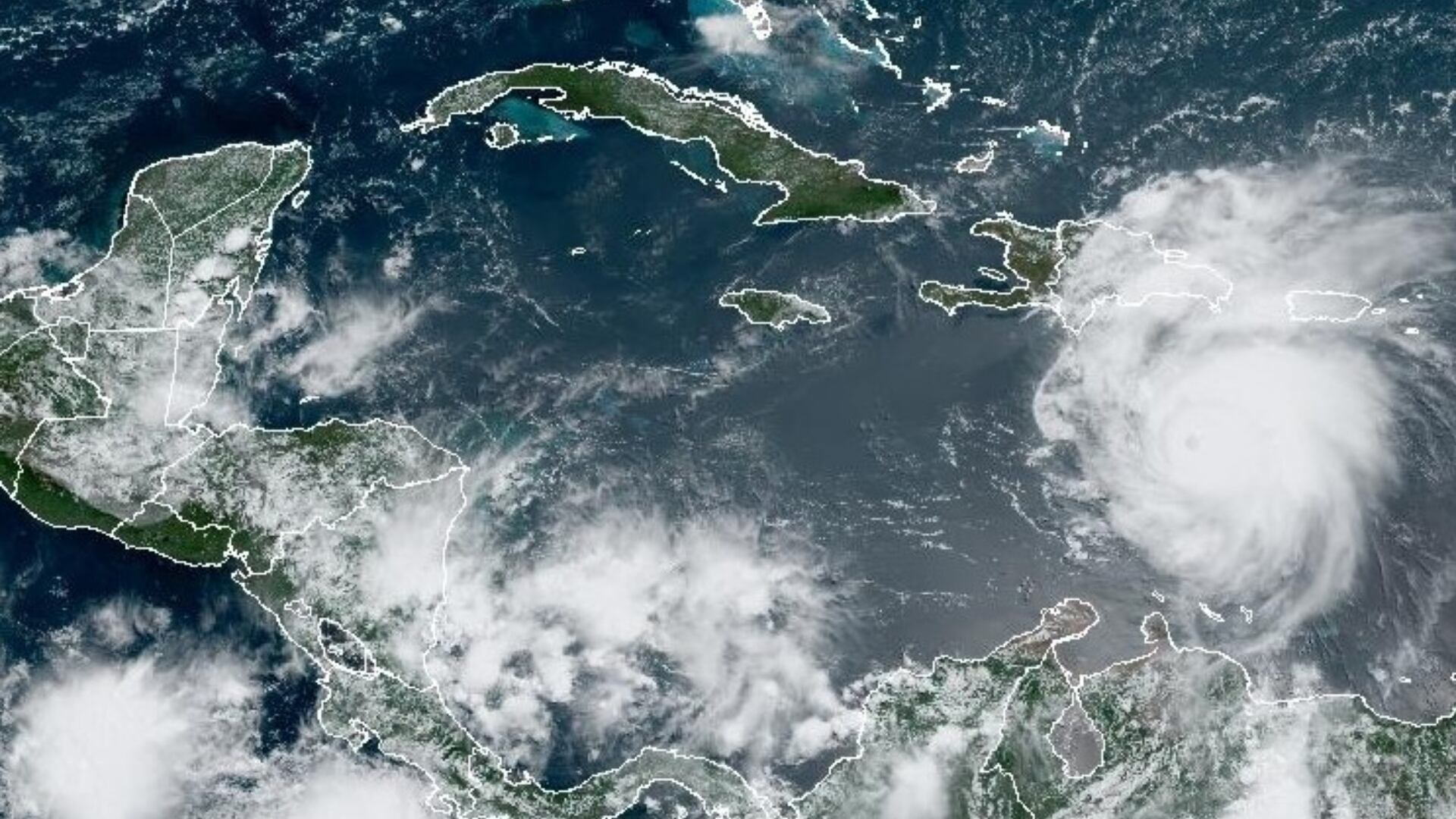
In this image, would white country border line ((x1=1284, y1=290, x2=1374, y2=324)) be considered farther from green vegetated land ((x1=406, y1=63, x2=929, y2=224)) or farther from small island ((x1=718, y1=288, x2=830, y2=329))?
small island ((x1=718, y1=288, x2=830, y2=329))

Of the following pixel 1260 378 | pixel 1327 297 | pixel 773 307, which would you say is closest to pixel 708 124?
pixel 773 307

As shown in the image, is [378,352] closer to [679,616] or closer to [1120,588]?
[679,616]

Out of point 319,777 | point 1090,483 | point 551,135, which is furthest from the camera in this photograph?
point 551,135

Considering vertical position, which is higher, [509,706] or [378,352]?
[378,352]

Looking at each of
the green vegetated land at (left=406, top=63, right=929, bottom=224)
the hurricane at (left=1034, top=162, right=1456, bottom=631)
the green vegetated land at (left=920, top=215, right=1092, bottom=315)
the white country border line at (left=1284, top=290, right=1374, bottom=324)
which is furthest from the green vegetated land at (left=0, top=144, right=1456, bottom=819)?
the white country border line at (left=1284, top=290, right=1374, bottom=324)

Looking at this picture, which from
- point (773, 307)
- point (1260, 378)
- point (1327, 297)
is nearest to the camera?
point (1260, 378)

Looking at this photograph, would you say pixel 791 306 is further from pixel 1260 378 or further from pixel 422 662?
pixel 422 662

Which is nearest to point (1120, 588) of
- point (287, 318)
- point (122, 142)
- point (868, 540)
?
point (868, 540)
